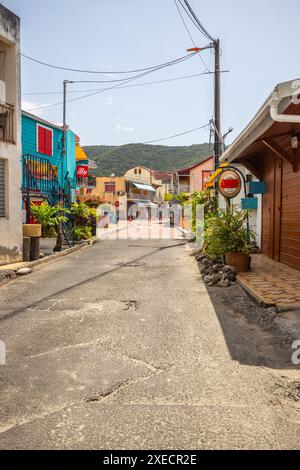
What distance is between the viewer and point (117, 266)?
12.0m

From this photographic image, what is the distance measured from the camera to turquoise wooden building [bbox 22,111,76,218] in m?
13.5

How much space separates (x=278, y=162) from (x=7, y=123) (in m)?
7.53

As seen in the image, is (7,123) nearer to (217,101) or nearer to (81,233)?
(81,233)

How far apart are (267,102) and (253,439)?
16.8ft

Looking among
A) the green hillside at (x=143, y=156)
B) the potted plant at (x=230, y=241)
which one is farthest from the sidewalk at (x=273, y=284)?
the green hillside at (x=143, y=156)

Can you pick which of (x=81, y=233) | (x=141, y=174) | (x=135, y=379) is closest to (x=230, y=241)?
(x=135, y=379)

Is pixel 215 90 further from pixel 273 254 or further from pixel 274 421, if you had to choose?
pixel 274 421

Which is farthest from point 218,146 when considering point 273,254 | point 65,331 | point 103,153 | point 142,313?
point 103,153

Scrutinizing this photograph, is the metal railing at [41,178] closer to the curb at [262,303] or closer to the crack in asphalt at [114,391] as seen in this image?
the curb at [262,303]

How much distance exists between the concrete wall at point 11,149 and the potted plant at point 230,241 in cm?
532

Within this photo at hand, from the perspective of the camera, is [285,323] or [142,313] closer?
[285,323]

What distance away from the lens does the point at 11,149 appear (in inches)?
431

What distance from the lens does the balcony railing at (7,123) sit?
36.4 feet

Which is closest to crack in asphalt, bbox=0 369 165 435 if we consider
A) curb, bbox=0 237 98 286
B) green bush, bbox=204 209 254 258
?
green bush, bbox=204 209 254 258
